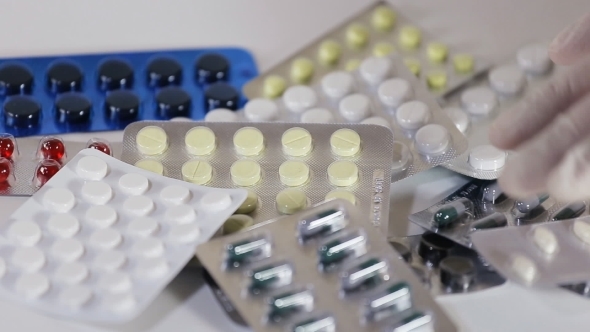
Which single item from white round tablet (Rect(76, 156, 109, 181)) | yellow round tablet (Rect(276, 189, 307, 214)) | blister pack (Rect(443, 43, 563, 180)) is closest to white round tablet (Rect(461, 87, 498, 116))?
blister pack (Rect(443, 43, 563, 180))

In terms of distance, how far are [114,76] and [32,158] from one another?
13 centimetres

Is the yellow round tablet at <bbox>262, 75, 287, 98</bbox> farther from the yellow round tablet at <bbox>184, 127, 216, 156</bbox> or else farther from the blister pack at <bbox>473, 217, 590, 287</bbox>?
the blister pack at <bbox>473, 217, 590, 287</bbox>

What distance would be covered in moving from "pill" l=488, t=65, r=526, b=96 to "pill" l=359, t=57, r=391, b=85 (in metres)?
0.10

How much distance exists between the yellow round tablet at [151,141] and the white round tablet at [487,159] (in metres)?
0.24

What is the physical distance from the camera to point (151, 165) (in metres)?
0.64

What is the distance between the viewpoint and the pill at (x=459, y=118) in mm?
729

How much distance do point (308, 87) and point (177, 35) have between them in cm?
18

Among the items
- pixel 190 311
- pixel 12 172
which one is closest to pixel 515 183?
pixel 190 311

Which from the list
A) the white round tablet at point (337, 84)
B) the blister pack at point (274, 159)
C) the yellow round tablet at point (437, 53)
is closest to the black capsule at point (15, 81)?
the blister pack at point (274, 159)

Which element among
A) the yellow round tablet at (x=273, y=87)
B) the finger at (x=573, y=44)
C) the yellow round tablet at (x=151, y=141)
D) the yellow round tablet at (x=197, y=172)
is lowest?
the yellow round tablet at (x=197, y=172)

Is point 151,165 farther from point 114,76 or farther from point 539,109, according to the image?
point 539,109

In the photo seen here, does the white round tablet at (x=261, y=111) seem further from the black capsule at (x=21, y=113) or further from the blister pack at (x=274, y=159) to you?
the black capsule at (x=21, y=113)

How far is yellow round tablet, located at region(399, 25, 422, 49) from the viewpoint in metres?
0.83

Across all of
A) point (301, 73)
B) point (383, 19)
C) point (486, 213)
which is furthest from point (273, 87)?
point (486, 213)
